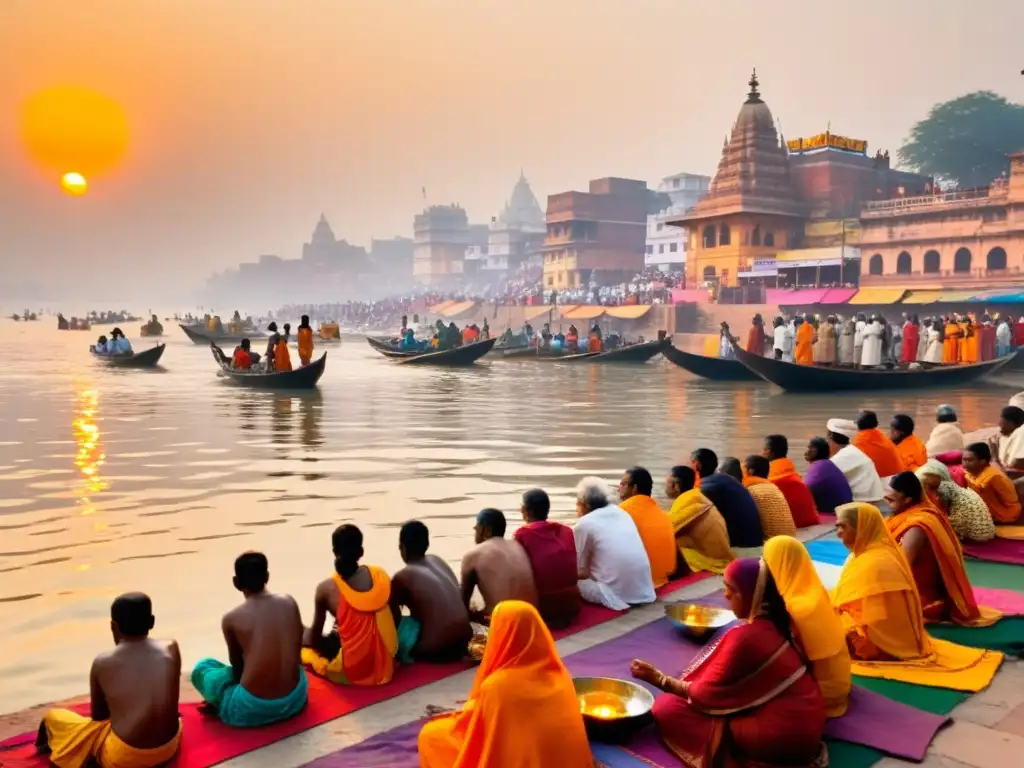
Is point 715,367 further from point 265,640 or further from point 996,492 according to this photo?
point 265,640

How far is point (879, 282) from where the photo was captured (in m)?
32.1

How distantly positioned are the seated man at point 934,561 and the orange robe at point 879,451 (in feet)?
10.5

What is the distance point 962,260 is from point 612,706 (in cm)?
3158

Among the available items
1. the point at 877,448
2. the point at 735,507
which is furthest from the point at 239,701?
the point at 877,448

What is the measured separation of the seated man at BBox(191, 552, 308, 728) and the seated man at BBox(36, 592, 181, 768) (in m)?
0.34

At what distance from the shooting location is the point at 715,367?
2170cm

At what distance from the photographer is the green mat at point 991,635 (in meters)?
4.14

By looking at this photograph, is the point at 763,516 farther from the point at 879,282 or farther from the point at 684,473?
the point at 879,282

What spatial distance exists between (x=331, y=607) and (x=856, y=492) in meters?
4.97

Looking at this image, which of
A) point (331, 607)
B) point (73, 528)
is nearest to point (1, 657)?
point (331, 607)

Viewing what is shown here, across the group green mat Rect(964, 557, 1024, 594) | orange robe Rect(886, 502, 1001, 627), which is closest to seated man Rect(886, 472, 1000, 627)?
orange robe Rect(886, 502, 1001, 627)

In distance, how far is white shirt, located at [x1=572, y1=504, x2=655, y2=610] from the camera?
4785 mm

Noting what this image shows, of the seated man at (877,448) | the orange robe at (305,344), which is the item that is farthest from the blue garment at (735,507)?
the orange robe at (305,344)

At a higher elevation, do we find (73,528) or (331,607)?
(331,607)
